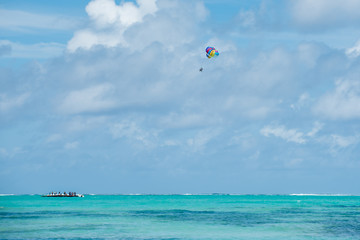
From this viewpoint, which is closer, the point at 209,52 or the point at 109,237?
the point at 109,237

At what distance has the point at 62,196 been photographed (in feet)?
562

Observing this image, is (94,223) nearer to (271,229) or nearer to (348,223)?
(271,229)

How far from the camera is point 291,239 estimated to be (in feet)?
144

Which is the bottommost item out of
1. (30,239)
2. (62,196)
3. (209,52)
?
(30,239)

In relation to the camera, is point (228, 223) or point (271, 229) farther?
point (228, 223)

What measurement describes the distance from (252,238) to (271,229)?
7.17m

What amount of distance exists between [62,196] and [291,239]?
452 ft

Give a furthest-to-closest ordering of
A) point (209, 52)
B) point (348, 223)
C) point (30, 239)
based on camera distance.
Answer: point (209, 52), point (348, 223), point (30, 239)

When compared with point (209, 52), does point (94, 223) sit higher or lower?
lower

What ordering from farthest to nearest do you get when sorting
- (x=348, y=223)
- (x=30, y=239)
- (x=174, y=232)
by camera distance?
(x=348, y=223)
(x=174, y=232)
(x=30, y=239)

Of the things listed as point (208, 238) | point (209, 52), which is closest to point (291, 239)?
point (208, 238)

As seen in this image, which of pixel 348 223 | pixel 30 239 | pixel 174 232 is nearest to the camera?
pixel 30 239

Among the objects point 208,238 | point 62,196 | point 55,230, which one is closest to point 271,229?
point 208,238

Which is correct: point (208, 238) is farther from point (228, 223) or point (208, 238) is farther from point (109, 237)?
point (228, 223)
